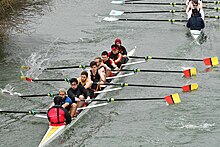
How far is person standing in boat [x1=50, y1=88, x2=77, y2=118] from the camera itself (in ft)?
49.4

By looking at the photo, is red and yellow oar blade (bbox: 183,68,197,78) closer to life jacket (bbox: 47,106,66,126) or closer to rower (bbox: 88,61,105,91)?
rower (bbox: 88,61,105,91)

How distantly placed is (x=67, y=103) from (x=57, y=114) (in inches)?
27.6

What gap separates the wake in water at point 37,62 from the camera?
19.9 meters

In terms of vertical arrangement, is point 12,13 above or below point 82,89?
above

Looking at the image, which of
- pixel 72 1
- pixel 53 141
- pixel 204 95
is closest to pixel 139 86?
pixel 204 95

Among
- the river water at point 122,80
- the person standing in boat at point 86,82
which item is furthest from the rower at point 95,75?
the river water at point 122,80

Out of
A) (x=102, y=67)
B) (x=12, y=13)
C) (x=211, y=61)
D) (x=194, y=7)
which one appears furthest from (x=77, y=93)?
(x=194, y=7)

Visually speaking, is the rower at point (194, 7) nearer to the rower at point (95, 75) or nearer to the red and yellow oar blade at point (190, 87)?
the red and yellow oar blade at point (190, 87)

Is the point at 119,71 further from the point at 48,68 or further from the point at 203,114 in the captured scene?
the point at 203,114

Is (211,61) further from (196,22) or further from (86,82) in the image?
(86,82)

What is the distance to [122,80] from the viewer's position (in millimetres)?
19281

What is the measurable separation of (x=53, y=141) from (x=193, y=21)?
1067 centimetres

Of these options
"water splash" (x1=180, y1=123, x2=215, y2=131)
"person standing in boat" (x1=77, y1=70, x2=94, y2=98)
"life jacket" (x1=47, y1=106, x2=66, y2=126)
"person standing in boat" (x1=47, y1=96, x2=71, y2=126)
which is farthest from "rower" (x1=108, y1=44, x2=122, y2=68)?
"life jacket" (x1=47, y1=106, x2=66, y2=126)

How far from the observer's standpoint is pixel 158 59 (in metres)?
21.4
